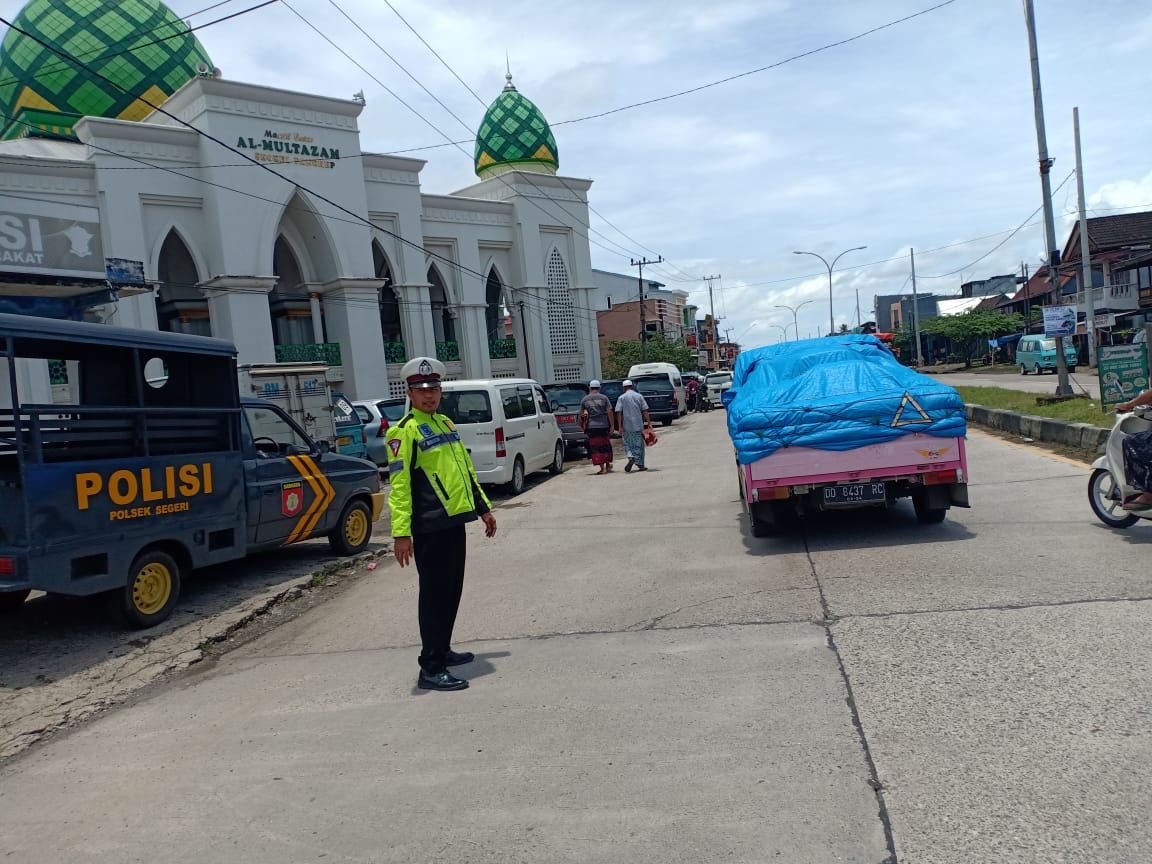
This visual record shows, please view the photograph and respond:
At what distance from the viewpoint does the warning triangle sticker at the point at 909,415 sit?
24.9 ft

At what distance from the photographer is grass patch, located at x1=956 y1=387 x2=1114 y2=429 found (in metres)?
14.2

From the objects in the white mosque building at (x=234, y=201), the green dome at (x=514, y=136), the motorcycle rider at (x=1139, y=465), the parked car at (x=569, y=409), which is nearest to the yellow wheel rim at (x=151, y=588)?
the motorcycle rider at (x=1139, y=465)

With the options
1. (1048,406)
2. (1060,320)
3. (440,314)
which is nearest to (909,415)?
(1048,406)

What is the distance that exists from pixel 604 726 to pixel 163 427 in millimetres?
4752

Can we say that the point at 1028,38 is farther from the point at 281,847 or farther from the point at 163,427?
the point at 281,847

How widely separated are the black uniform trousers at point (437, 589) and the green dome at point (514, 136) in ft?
114

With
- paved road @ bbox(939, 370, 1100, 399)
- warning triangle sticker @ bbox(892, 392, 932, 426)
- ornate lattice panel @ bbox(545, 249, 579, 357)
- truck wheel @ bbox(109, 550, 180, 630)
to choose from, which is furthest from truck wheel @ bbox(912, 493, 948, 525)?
ornate lattice panel @ bbox(545, 249, 579, 357)

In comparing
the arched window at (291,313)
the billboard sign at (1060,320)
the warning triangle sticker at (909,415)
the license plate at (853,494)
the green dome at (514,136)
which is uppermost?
the green dome at (514,136)

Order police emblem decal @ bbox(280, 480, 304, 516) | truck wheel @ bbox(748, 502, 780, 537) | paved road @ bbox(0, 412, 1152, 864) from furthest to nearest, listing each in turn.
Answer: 1. police emblem decal @ bbox(280, 480, 304, 516)
2. truck wheel @ bbox(748, 502, 780, 537)
3. paved road @ bbox(0, 412, 1152, 864)

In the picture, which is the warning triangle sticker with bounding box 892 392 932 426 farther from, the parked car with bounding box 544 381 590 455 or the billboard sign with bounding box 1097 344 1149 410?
the parked car with bounding box 544 381 590 455

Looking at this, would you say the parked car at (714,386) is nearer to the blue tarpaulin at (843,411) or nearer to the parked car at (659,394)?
the parked car at (659,394)

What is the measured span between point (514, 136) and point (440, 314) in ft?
26.5

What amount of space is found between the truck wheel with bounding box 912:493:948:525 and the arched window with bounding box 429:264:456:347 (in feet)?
97.7

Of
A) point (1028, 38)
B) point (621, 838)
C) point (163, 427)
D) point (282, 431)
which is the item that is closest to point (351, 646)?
point (163, 427)
